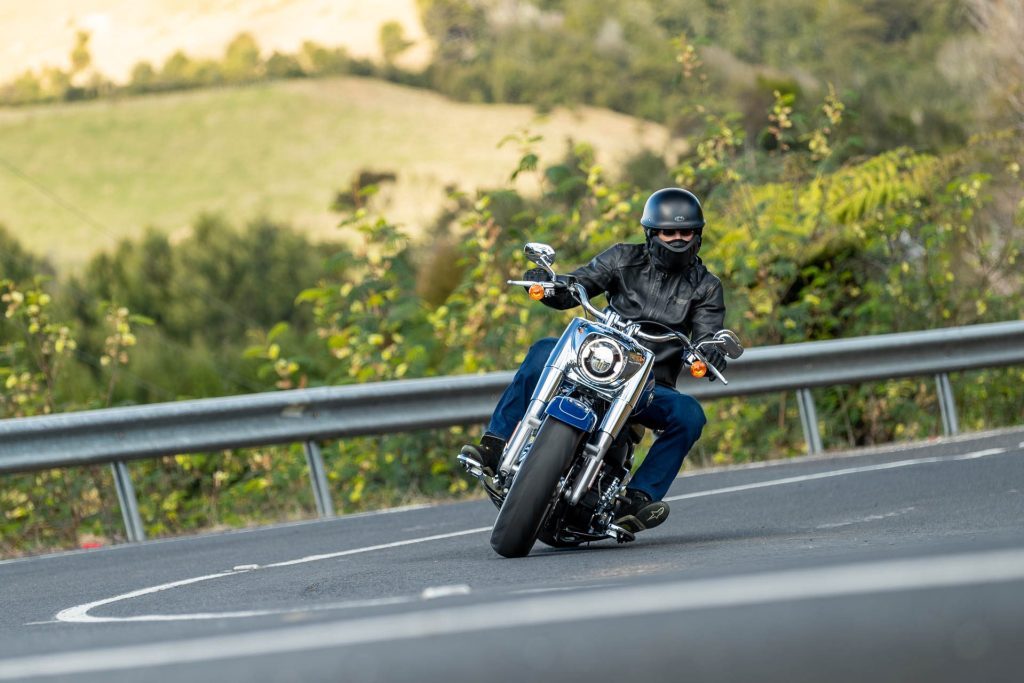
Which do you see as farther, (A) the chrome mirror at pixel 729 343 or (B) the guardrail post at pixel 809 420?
(B) the guardrail post at pixel 809 420

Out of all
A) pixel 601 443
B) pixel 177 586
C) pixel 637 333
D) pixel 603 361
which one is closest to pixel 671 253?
pixel 637 333

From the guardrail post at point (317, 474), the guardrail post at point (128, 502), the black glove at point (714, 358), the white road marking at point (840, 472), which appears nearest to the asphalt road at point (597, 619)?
the black glove at point (714, 358)

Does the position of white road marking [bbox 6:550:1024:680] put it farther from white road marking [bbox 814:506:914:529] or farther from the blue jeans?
white road marking [bbox 814:506:914:529]

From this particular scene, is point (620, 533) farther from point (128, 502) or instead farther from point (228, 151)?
point (228, 151)

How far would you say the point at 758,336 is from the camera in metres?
12.8

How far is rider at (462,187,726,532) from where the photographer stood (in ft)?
23.6

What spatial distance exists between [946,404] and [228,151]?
98.4 meters

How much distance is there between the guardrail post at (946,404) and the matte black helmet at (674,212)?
524 cm

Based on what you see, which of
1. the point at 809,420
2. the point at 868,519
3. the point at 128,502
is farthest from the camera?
the point at 809,420

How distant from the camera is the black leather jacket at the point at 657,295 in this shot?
729cm

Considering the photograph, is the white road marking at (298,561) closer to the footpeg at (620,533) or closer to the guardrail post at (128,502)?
the footpeg at (620,533)

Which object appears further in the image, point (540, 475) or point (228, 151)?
point (228, 151)

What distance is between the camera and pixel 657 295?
7.33m

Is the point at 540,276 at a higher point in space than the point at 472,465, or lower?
higher
